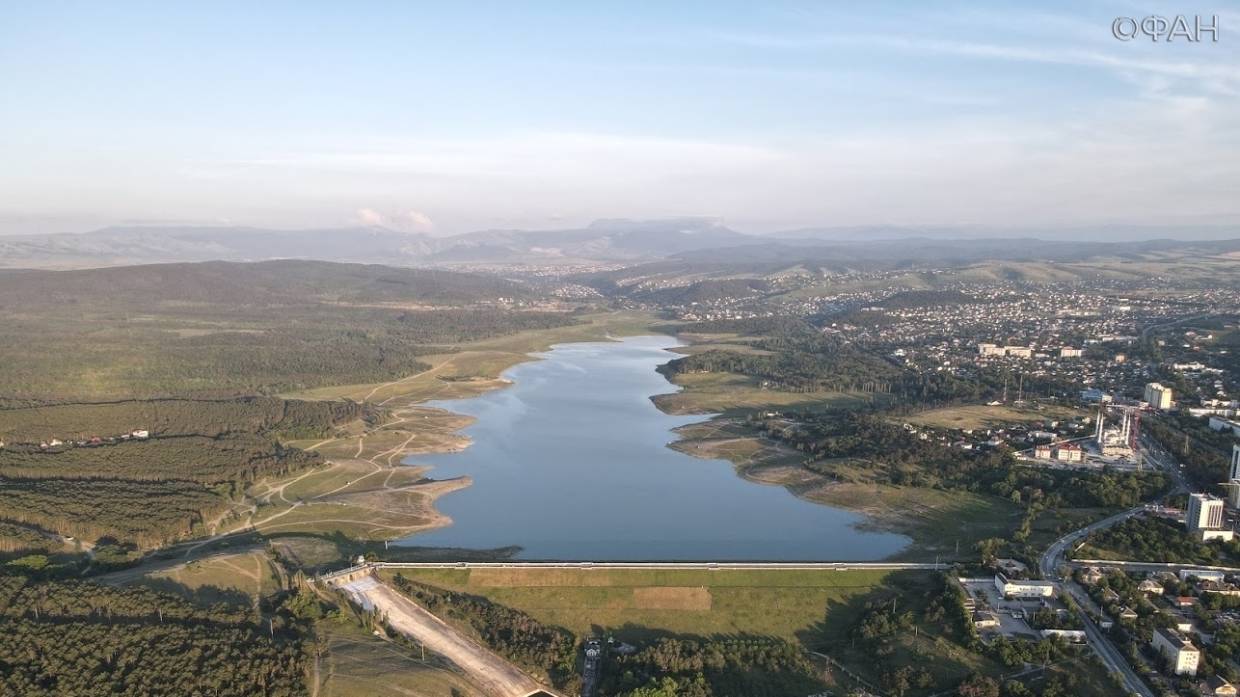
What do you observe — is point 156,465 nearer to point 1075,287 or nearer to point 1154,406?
point 1154,406

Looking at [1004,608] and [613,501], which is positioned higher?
[1004,608]

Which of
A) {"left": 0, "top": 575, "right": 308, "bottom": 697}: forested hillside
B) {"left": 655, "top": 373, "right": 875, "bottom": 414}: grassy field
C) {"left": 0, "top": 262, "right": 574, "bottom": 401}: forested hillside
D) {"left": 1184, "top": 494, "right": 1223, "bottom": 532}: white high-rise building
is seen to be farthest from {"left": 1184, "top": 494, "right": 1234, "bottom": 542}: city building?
{"left": 0, "top": 262, "right": 574, "bottom": 401}: forested hillside

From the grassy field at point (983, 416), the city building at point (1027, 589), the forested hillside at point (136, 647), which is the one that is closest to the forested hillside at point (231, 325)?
the forested hillside at point (136, 647)

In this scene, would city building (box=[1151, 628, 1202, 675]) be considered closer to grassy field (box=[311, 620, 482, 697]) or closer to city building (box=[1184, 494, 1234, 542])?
city building (box=[1184, 494, 1234, 542])

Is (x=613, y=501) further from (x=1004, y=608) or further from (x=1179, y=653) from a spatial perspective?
(x=1179, y=653)

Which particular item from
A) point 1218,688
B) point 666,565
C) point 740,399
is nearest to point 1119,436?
point 1218,688

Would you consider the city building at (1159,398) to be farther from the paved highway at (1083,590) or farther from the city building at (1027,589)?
the city building at (1027,589)
